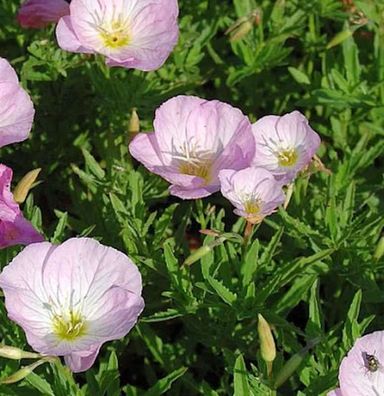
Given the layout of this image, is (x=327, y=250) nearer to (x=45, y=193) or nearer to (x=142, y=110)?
(x=142, y=110)

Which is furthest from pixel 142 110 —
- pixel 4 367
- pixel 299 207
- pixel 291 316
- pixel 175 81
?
pixel 4 367

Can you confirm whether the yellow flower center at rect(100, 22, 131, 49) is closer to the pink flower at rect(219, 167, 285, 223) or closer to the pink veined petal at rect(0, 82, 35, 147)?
the pink veined petal at rect(0, 82, 35, 147)

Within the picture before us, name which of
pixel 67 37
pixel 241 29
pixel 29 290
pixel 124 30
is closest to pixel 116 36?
pixel 124 30

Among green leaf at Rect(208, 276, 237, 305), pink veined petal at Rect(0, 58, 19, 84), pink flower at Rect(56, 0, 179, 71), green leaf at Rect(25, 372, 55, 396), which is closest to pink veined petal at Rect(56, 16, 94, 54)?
pink flower at Rect(56, 0, 179, 71)

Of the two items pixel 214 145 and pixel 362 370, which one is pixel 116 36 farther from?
pixel 362 370

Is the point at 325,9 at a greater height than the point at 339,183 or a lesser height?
greater
